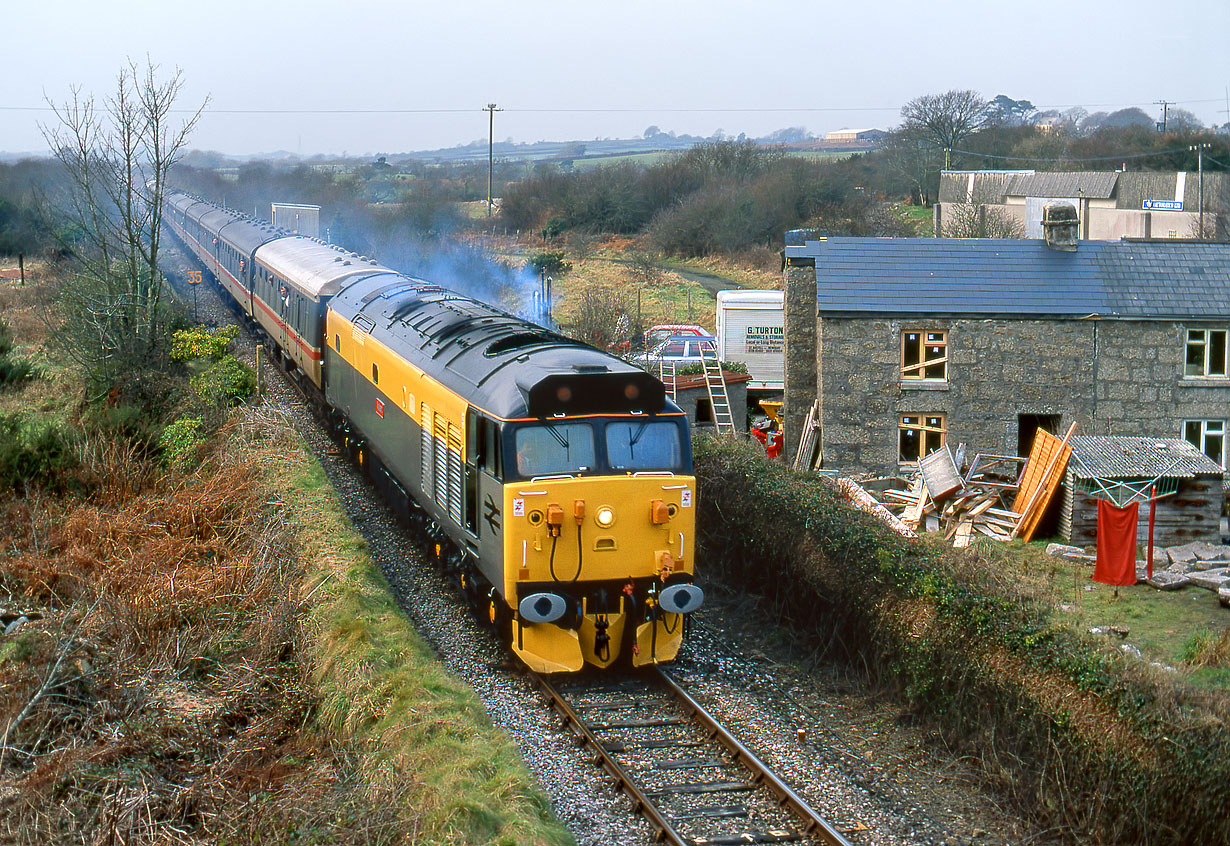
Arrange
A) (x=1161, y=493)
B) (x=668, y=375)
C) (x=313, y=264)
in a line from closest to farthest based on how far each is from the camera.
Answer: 1. (x=1161, y=493)
2. (x=313, y=264)
3. (x=668, y=375)

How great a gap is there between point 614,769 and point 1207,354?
17642 millimetres

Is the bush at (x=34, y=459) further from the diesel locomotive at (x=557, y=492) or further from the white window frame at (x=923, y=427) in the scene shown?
the white window frame at (x=923, y=427)

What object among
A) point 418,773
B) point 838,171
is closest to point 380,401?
point 418,773

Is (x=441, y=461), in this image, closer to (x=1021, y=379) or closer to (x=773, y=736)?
(x=773, y=736)

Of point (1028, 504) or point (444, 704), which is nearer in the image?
point (444, 704)

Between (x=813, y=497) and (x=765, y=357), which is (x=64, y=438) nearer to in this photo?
(x=813, y=497)

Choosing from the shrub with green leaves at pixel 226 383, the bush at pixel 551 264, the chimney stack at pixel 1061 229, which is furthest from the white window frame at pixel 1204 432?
the bush at pixel 551 264

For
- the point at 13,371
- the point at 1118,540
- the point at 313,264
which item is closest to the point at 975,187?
the point at 313,264

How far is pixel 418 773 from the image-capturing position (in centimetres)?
794

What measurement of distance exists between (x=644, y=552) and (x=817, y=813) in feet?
9.93

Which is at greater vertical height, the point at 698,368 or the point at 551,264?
the point at 551,264

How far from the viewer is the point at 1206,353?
2203 cm

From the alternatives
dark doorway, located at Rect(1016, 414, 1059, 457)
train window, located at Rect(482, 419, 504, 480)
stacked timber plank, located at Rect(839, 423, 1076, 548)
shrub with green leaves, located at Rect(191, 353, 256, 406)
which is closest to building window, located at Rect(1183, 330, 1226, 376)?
dark doorway, located at Rect(1016, 414, 1059, 457)

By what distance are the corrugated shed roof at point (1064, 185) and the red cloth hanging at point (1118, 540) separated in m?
37.2
